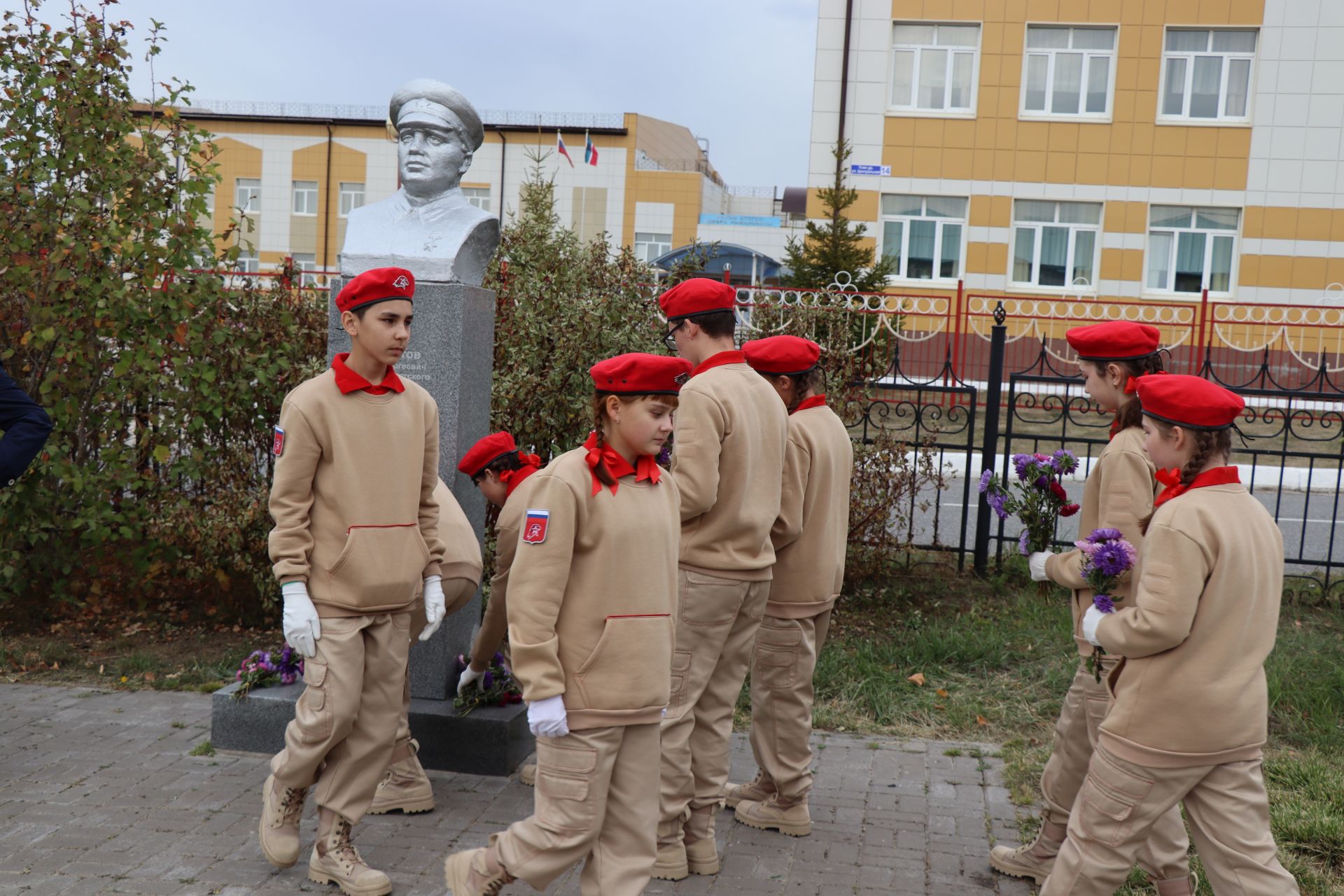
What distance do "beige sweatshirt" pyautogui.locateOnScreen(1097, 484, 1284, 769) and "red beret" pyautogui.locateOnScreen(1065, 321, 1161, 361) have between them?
84cm

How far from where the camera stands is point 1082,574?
11.7ft

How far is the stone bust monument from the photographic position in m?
5.21

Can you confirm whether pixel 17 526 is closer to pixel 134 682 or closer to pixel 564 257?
pixel 134 682

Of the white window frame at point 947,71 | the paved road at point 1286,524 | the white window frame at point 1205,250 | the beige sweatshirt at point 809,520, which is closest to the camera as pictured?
the beige sweatshirt at point 809,520

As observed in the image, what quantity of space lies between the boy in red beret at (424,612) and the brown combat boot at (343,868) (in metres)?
0.42

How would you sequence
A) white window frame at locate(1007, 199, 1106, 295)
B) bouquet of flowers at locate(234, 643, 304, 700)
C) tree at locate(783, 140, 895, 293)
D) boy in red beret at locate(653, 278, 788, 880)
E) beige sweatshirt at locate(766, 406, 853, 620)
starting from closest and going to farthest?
boy in red beret at locate(653, 278, 788, 880) → beige sweatshirt at locate(766, 406, 853, 620) → bouquet of flowers at locate(234, 643, 304, 700) → tree at locate(783, 140, 895, 293) → white window frame at locate(1007, 199, 1106, 295)

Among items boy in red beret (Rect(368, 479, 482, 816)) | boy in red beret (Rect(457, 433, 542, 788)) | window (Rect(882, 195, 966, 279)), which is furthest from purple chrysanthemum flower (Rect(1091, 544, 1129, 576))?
window (Rect(882, 195, 966, 279))

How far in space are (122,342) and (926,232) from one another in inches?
763

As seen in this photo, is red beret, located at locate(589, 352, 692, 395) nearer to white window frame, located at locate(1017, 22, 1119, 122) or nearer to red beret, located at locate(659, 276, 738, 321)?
red beret, located at locate(659, 276, 738, 321)

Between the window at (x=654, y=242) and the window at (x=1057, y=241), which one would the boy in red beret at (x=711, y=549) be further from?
the window at (x=654, y=242)

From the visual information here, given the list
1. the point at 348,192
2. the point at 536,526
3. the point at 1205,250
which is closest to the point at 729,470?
the point at 536,526

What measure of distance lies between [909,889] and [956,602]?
12.3 feet

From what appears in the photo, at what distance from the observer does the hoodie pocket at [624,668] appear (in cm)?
327

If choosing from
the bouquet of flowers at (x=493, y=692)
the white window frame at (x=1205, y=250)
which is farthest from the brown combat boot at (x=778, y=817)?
the white window frame at (x=1205, y=250)
